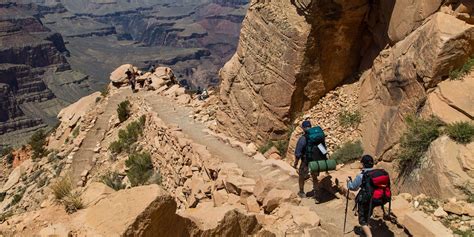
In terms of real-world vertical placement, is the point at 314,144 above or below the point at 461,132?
below

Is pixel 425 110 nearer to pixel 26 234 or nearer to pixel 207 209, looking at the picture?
pixel 207 209

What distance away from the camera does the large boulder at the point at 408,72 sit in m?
12.4

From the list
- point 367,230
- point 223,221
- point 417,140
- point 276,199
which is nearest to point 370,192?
point 367,230

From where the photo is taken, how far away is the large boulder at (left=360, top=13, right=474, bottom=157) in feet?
40.6

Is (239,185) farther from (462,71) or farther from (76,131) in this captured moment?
(76,131)

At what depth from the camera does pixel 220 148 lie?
68.2ft

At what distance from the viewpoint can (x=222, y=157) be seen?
1877 centimetres

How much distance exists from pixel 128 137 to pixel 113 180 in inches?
199

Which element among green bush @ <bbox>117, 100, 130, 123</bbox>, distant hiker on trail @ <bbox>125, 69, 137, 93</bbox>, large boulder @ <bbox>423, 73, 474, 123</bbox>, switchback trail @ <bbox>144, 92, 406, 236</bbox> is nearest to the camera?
large boulder @ <bbox>423, 73, 474, 123</bbox>

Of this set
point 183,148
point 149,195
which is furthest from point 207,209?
point 183,148

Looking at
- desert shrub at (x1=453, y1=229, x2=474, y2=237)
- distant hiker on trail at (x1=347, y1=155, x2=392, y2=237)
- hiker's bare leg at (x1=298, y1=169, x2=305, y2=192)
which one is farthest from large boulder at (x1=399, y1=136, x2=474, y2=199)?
hiker's bare leg at (x1=298, y1=169, x2=305, y2=192)

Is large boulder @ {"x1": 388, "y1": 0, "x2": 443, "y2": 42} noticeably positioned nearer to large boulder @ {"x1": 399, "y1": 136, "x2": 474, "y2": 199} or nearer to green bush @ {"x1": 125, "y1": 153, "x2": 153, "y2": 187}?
large boulder @ {"x1": 399, "y1": 136, "x2": 474, "y2": 199}

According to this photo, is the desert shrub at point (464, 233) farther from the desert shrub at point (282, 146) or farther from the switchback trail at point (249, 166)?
the desert shrub at point (282, 146)

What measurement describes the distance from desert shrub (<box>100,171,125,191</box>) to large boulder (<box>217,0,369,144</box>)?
6.26m
